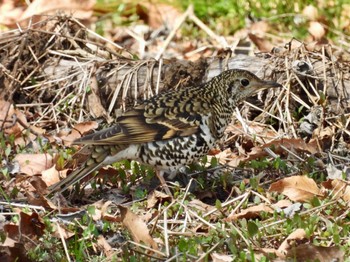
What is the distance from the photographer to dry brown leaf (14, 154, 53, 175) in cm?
674

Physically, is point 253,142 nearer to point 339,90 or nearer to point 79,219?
point 339,90

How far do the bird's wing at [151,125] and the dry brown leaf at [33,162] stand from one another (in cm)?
81

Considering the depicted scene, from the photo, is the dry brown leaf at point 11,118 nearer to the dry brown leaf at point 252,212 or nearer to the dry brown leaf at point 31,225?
the dry brown leaf at point 31,225

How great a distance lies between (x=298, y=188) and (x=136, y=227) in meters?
1.21

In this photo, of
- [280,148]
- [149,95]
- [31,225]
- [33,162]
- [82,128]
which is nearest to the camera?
[31,225]

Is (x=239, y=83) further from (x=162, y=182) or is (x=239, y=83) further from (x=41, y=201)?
(x=41, y=201)

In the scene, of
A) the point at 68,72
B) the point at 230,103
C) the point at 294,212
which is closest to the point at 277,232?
the point at 294,212

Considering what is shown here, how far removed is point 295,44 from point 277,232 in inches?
140

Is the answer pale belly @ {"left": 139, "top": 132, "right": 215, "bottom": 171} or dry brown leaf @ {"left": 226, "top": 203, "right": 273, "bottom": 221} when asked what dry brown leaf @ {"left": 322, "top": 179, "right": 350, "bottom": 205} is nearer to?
dry brown leaf @ {"left": 226, "top": 203, "right": 273, "bottom": 221}

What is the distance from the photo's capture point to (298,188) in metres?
5.96

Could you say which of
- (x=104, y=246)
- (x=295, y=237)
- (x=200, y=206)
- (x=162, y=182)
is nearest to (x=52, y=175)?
(x=162, y=182)

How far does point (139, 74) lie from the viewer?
7.98 metres

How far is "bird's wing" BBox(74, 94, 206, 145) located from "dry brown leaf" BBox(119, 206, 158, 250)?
2.74 ft

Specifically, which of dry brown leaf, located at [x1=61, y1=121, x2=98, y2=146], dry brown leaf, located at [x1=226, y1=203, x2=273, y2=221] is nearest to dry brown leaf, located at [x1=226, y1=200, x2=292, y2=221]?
dry brown leaf, located at [x1=226, y1=203, x2=273, y2=221]
